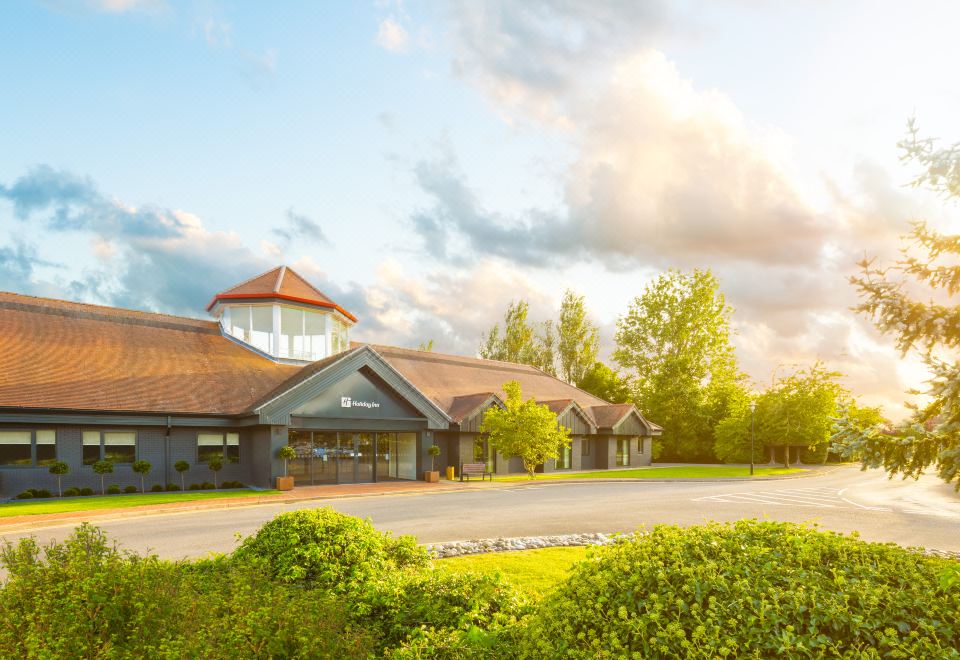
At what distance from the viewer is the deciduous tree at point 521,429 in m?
34.5

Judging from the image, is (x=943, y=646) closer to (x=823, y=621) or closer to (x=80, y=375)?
(x=823, y=621)

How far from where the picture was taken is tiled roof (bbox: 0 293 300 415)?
81.9 feet

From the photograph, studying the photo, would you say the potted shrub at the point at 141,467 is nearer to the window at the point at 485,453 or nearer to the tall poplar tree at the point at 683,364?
the window at the point at 485,453

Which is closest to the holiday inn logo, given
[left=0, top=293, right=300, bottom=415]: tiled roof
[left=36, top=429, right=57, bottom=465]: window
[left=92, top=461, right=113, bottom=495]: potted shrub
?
[left=0, top=293, right=300, bottom=415]: tiled roof

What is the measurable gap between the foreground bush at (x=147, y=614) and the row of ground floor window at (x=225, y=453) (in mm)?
20434

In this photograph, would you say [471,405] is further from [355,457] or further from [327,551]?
[327,551]

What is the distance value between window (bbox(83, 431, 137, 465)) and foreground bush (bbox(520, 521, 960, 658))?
1043 inches

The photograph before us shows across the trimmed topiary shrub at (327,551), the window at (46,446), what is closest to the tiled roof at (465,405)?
the window at (46,446)

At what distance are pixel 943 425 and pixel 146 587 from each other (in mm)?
8513

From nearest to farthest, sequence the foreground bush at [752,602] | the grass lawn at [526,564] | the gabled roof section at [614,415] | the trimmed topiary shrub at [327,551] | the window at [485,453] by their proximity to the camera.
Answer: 1. the foreground bush at [752,602]
2. the trimmed topiary shrub at [327,551]
3. the grass lawn at [526,564]
4. the window at [485,453]
5. the gabled roof section at [614,415]

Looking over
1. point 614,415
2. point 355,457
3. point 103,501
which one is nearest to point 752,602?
point 103,501

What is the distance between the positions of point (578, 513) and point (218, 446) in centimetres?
1788

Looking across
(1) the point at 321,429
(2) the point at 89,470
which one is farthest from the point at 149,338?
(1) the point at 321,429

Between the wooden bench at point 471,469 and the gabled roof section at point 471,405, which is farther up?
the gabled roof section at point 471,405
